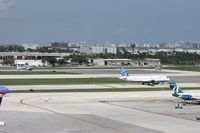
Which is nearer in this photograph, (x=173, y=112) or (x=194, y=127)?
(x=194, y=127)

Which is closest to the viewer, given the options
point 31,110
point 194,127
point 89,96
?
point 194,127

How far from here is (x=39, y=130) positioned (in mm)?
49500

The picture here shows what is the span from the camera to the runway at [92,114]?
169 ft

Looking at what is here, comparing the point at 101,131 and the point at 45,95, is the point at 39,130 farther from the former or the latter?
the point at 45,95

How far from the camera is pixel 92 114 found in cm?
6306

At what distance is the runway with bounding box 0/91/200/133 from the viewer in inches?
2028

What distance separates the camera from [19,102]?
7644cm

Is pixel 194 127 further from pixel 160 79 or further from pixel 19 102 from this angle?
pixel 160 79

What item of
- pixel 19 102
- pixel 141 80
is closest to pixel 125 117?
pixel 19 102

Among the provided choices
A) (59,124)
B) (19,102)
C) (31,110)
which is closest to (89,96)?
(19,102)

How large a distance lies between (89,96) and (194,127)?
121 ft

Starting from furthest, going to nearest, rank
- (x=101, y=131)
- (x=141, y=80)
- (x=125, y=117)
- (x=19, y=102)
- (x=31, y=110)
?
(x=141, y=80) → (x=19, y=102) → (x=31, y=110) → (x=125, y=117) → (x=101, y=131)

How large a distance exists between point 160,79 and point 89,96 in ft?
133

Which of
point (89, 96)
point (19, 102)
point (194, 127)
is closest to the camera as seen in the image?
point (194, 127)
